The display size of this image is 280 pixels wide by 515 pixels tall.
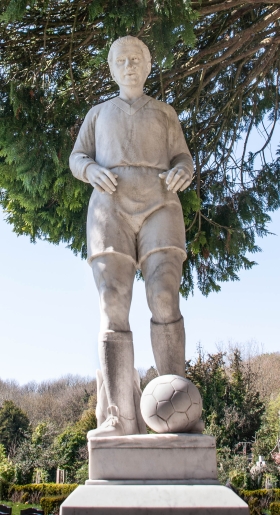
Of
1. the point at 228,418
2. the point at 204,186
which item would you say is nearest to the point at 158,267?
the point at 204,186

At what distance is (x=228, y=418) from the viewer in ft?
75.9

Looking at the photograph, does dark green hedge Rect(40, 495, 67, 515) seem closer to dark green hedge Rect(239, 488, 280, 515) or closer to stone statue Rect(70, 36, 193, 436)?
dark green hedge Rect(239, 488, 280, 515)

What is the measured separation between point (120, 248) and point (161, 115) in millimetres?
1049

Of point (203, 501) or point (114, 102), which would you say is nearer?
point (203, 501)

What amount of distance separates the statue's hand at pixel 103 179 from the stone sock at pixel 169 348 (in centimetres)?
93

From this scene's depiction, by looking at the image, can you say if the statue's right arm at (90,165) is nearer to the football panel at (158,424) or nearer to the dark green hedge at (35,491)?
the football panel at (158,424)

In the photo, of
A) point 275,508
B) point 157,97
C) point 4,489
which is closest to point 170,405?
point 157,97

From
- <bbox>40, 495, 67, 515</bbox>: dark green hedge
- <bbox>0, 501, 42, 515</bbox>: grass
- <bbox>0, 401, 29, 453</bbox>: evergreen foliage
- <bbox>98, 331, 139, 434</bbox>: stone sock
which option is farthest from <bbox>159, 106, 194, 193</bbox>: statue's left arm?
<bbox>0, 401, 29, 453</bbox>: evergreen foliage

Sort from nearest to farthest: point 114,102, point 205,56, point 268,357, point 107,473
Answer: point 107,473 → point 114,102 → point 205,56 → point 268,357

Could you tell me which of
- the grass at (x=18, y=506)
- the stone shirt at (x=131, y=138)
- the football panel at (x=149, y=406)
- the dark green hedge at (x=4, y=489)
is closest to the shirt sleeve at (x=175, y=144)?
the stone shirt at (x=131, y=138)

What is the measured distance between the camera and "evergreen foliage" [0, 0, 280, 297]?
5.35 m

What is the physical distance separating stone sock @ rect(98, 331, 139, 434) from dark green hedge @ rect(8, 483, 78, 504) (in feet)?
55.3

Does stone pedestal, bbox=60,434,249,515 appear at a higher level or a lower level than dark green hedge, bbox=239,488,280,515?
higher

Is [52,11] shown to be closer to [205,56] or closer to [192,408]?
[205,56]
